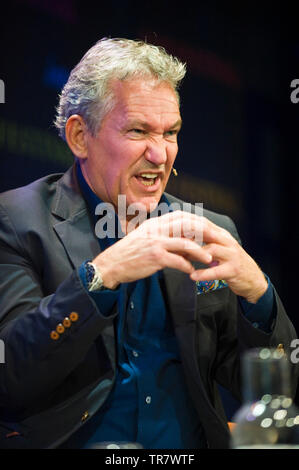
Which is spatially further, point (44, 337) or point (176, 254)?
point (176, 254)

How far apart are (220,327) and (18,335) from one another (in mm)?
726

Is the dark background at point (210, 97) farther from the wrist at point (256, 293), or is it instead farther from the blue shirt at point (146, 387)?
the wrist at point (256, 293)

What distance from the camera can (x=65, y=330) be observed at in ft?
5.27

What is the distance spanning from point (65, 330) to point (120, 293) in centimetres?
40

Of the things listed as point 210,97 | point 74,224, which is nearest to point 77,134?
point 74,224

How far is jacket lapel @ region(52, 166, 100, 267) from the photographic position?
193 centimetres

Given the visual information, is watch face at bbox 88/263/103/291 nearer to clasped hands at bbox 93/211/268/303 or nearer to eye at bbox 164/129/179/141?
clasped hands at bbox 93/211/268/303

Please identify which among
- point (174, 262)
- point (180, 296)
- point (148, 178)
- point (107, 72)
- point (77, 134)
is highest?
point (107, 72)

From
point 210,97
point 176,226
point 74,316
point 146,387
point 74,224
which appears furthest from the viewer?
point 210,97

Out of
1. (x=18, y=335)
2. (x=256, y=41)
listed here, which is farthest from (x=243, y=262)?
(x=256, y=41)

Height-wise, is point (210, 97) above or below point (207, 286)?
above

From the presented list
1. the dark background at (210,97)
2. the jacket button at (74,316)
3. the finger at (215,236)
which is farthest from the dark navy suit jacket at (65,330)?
the dark background at (210,97)

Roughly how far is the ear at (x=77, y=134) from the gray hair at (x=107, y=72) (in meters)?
0.03

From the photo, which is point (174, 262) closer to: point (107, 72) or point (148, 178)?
point (148, 178)
